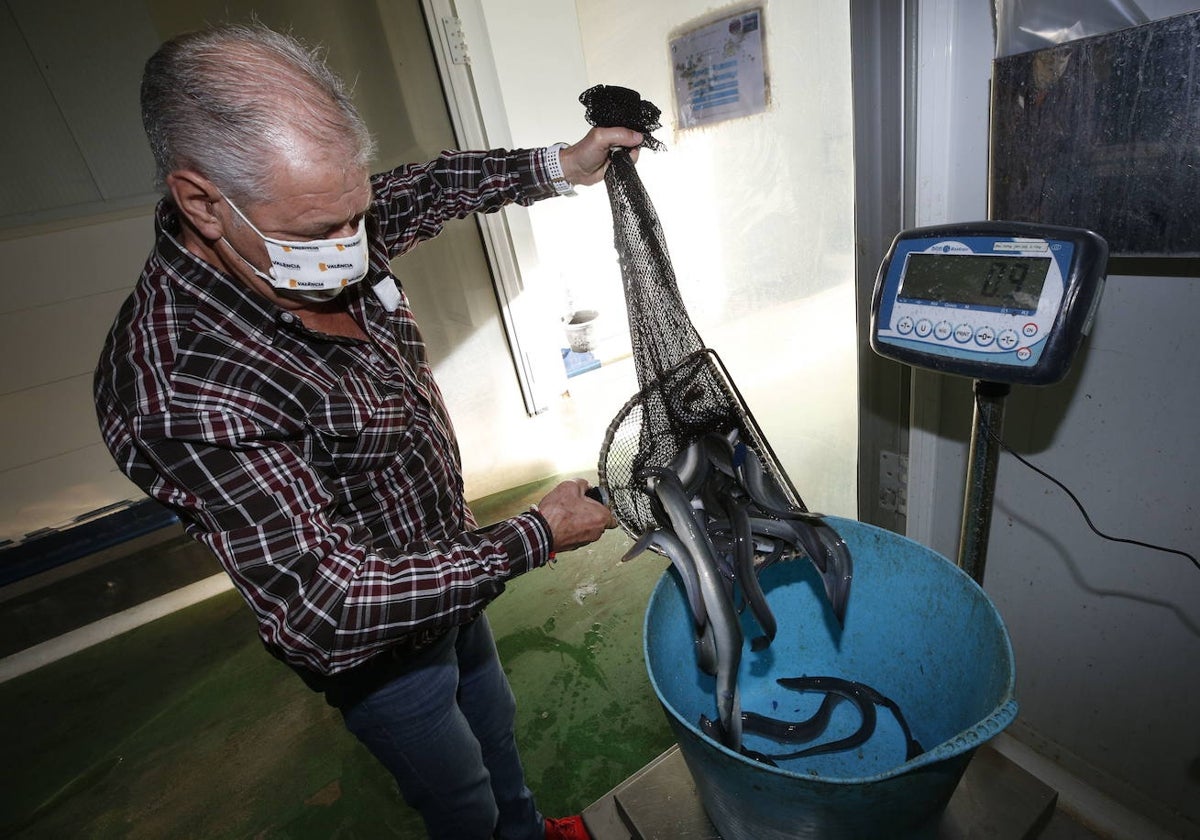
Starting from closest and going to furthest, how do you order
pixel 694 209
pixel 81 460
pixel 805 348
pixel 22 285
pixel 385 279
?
pixel 385 279, pixel 805 348, pixel 694 209, pixel 22 285, pixel 81 460

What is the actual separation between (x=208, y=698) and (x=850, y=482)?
2.60 meters

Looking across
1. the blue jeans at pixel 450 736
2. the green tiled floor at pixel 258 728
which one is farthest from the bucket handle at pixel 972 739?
the green tiled floor at pixel 258 728

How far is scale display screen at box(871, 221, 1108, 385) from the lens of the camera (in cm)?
72

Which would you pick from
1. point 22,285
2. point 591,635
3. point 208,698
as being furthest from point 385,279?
point 22,285

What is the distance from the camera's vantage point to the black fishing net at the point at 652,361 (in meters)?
1.11

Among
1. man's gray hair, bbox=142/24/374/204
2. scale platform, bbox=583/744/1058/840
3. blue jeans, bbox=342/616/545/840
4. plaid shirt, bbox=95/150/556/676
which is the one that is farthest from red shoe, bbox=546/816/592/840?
man's gray hair, bbox=142/24/374/204

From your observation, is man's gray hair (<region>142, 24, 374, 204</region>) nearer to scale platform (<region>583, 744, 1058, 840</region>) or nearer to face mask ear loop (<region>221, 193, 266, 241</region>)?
face mask ear loop (<region>221, 193, 266, 241</region>)

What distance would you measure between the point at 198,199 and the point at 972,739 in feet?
3.95

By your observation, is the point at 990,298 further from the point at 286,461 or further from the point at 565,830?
the point at 565,830

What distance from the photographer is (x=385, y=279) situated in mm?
1176

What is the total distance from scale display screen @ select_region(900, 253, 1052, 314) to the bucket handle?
0.50m

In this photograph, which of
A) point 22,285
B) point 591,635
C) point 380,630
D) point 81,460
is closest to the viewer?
point 380,630

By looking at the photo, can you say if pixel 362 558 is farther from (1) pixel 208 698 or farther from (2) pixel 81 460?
(2) pixel 81 460

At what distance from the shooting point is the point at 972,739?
0.58m
